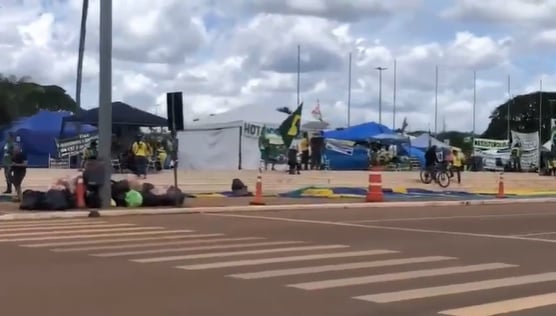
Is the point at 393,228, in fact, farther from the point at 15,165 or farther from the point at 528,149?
the point at 528,149

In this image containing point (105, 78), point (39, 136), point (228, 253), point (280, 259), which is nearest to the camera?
point (280, 259)

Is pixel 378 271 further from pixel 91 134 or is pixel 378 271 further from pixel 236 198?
pixel 91 134

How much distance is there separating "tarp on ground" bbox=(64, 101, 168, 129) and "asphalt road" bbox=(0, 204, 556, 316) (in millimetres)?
16611

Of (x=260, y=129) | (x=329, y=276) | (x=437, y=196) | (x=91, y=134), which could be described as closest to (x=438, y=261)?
(x=329, y=276)

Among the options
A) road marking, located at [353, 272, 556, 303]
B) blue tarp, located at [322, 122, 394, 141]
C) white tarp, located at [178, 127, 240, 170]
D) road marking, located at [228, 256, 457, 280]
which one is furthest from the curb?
blue tarp, located at [322, 122, 394, 141]

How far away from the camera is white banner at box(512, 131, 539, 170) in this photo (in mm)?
56344

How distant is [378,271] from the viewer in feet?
39.4

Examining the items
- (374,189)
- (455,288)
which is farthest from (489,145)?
(455,288)

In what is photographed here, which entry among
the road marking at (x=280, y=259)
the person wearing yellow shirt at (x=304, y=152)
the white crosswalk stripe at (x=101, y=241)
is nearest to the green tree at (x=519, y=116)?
the person wearing yellow shirt at (x=304, y=152)

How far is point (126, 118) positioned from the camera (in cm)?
3672

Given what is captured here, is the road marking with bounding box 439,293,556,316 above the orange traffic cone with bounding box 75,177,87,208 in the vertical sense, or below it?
below

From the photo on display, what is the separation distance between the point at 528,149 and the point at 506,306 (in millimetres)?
48935

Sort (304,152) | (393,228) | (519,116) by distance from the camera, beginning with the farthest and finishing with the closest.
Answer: (519,116)
(304,152)
(393,228)

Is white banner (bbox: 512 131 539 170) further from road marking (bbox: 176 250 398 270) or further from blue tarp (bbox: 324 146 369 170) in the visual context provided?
road marking (bbox: 176 250 398 270)
